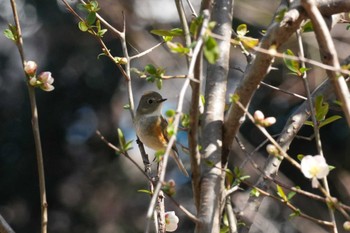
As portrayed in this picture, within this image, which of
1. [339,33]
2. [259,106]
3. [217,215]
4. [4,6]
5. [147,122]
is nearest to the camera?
[217,215]

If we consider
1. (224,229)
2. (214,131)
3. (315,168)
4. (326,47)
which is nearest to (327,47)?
(326,47)

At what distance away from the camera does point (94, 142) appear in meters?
7.15

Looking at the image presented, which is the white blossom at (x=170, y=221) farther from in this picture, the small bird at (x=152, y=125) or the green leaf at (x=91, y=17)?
the small bird at (x=152, y=125)

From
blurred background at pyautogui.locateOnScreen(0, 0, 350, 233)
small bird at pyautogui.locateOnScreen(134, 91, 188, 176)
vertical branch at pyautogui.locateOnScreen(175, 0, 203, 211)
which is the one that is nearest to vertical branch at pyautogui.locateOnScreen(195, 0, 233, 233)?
vertical branch at pyautogui.locateOnScreen(175, 0, 203, 211)

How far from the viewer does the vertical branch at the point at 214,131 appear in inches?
75.5

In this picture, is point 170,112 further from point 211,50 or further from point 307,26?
point 307,26

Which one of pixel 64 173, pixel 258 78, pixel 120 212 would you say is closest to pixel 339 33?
pixel 120 212

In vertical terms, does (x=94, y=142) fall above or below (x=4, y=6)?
below

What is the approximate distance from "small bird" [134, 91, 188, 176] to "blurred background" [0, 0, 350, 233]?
2.33 m

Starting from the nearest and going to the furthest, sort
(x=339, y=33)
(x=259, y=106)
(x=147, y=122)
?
(x=147, y=122), (x=339, y=33), (x=259, y=106)

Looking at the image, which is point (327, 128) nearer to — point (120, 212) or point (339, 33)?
point (339, 33)

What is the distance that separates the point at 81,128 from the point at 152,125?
3.54 metres

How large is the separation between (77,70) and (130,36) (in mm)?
1054

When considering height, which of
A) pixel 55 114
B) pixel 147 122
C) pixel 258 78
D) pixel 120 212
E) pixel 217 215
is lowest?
pixel 120 212
